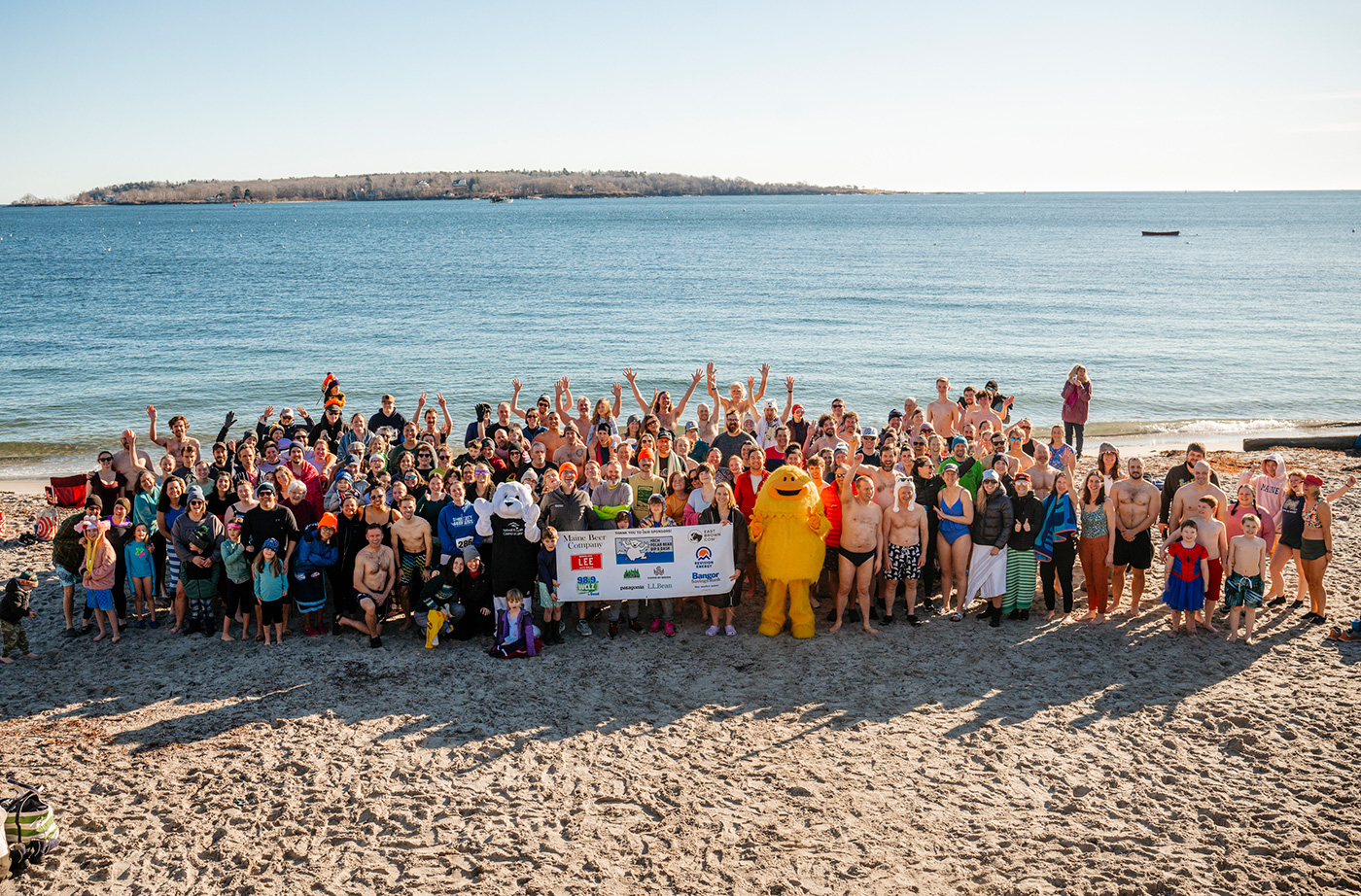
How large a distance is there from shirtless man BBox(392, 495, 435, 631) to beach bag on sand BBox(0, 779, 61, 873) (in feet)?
12.1

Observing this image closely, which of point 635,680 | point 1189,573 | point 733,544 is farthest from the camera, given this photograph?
point 733,544

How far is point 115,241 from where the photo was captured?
9688cm

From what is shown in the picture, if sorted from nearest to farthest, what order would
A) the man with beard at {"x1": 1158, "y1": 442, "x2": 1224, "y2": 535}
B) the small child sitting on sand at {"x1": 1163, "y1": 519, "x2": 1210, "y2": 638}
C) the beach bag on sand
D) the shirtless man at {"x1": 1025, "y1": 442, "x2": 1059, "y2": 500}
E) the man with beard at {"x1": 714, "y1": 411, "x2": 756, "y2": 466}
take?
the beach bag on sand
the small child sitting on sand at {"x1": 1163, "y1": 519, "x2": 1210, "y2": 638}
the shirtless man at {"x1": 1025, "y1": 442, "x2": 1059, "y2": 500}
the man with beard at {"x1": 1158, "y1": 442, "x2": 1224, "y2": 535}
the man with beard at {"x1": 714, "y1": 411, "x2": 756, "y2": 466}

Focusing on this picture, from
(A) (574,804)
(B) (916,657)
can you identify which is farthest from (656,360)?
(A) (574,804)

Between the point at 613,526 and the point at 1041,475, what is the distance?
190 inches

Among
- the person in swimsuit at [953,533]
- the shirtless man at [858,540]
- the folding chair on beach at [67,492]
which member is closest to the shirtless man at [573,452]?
the shirtless man at [858,540]

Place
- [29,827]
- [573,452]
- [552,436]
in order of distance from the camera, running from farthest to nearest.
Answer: [552,436]
[573,452]
[29,827]

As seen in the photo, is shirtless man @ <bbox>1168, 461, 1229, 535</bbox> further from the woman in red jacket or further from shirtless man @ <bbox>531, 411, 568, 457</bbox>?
shirtless man @ <bbox>531, 411, 568, 457</bbox>

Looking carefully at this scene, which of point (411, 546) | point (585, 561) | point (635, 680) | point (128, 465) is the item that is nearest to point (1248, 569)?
point (635, 680)

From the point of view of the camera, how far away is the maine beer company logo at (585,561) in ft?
30.3

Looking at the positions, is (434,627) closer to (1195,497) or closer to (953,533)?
(953,533)

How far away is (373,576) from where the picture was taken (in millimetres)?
8922

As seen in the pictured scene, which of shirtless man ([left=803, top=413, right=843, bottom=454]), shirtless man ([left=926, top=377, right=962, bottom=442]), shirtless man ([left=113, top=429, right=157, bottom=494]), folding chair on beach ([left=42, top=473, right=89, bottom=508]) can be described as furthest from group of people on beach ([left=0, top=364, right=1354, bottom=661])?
folding chair on beach ([left=42, top=473, right=89, bottom=508])

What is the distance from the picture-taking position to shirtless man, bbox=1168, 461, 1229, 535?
9.09 meters
